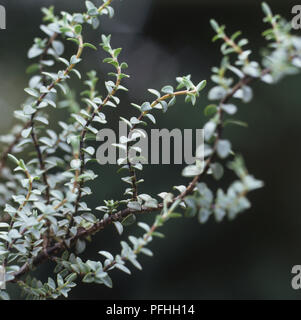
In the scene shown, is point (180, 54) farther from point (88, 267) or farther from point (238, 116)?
point (88, 267)

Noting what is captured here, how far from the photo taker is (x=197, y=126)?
44.9 inches

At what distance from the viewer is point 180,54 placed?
132cm

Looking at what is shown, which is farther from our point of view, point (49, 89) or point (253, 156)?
point (253, 156)

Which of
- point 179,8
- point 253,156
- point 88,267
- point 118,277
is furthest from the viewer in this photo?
point 179,8

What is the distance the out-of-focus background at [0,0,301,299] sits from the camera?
1159 mm

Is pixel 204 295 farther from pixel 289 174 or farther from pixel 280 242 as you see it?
pixel 289 174

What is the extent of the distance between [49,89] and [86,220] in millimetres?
169

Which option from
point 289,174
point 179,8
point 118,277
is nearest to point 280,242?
point 289,174

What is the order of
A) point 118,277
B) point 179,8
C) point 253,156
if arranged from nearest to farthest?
1. point 118,277
2. point 253,156
3. point 179,8

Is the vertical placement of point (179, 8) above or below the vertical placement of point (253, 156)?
above

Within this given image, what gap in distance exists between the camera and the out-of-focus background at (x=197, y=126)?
1.16m

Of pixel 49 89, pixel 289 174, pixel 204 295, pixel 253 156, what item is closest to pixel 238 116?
pixel 253 156

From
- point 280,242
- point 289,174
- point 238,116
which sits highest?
point 238,116
